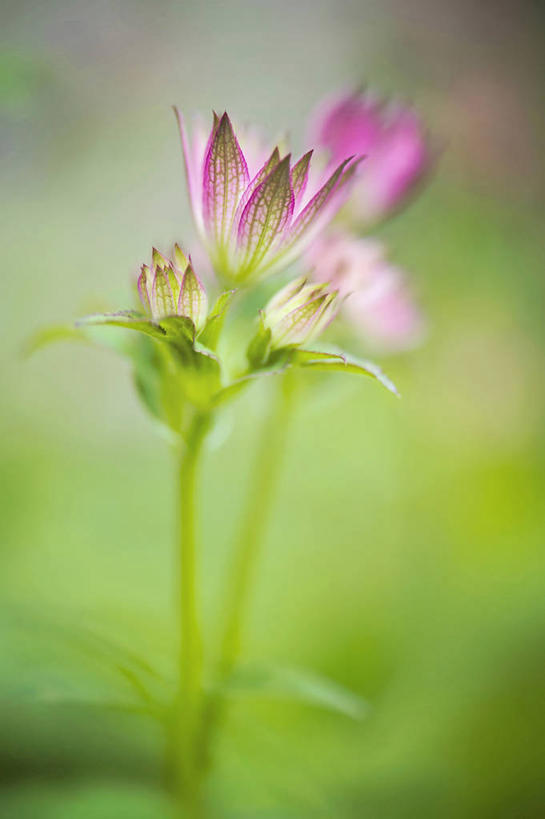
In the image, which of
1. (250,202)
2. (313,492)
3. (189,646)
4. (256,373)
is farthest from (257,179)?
(313,492)

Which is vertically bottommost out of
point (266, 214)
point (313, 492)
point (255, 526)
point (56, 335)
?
point (313, 492)

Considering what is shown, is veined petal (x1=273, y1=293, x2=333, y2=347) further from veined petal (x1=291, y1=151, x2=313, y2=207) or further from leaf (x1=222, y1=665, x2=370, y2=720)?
leaf (x1=222, y1=665, x2=370, y2=720)

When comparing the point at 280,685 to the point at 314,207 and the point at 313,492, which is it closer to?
the point at 314,207

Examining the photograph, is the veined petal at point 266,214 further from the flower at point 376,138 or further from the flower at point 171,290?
the flower at point 376,138

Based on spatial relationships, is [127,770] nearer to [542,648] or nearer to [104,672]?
[104,672]

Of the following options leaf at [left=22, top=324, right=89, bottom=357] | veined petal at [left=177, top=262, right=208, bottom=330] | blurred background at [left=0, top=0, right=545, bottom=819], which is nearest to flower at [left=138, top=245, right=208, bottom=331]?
veined petal at [left=177, top=262, right=208, bottom=330]

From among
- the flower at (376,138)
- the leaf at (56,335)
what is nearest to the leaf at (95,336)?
the leaf at (56,335)
